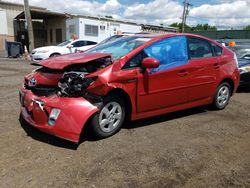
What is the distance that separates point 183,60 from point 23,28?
107 ft

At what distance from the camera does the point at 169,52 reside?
5.49 m

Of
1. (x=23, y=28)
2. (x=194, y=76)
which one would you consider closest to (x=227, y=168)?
(x=194, y=76)

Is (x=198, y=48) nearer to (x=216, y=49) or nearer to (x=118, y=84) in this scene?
(x=216, y=49)

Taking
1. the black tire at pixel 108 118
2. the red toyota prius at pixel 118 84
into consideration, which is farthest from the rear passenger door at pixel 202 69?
the black tire at pixel 108 118

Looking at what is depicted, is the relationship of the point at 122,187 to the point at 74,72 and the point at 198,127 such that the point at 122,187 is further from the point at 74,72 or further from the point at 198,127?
the point at 198,127

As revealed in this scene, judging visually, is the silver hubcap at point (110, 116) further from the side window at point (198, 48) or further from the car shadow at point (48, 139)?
the side window at point (198, 48)

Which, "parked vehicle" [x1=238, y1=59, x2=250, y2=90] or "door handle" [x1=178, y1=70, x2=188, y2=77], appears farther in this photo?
"parked vehicle" [x1=238, y1=59, x2=250, y2=90]

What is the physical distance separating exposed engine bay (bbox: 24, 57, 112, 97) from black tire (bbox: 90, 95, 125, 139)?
0.38m

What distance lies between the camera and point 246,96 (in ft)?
27.9

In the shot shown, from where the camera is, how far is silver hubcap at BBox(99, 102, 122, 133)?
4609mm

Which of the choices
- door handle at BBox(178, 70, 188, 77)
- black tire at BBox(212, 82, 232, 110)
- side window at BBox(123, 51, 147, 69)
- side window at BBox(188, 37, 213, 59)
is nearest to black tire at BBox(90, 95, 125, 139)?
side window at BBox(123, 51, 147, 69)

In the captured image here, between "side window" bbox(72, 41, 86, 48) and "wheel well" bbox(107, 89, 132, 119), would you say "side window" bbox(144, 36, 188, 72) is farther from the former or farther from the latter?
"side window" bbox(72, 41, 86, 48)

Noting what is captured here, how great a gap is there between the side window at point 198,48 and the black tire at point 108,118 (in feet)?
6.12

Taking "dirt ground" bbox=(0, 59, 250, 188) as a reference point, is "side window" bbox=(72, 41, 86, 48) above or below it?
above
